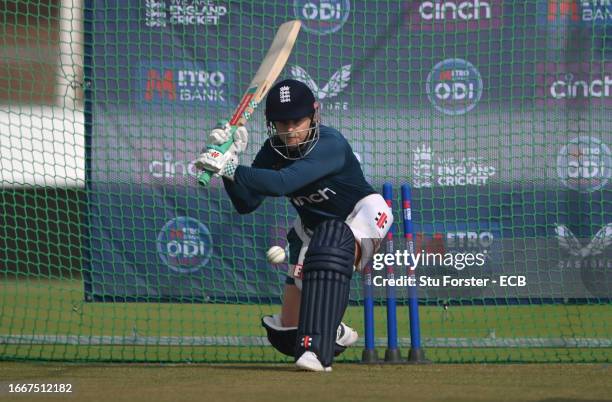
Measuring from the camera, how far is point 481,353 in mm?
7039

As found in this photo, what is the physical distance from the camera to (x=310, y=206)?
19.0 feet

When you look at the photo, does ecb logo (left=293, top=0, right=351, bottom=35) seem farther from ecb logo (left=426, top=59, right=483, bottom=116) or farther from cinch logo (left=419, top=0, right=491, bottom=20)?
ecb logo (left=426, top=59, right=483, bottom=116)

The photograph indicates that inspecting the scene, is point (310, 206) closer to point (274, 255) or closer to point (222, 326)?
point (274, 255)

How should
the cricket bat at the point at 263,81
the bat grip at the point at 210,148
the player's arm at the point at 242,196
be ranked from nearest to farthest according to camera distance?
the bat grip at the point at 210,148 < the cricket bat at the point at 263,81 < the player's arm at the point at 242,196

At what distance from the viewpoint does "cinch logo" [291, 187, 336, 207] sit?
569 centimetres

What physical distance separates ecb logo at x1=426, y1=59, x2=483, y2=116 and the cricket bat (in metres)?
2.14

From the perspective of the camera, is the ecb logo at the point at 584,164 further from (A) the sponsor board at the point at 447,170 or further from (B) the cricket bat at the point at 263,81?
(B) the cricket bat at the point at 263,81

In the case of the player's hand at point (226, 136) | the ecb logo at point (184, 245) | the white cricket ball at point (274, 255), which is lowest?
the ecb logo at point (184, 245)

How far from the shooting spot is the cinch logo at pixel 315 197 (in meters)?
5.69

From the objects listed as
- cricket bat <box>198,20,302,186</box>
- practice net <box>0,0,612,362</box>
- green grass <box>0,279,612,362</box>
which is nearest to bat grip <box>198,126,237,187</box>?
cricket bat <box>198,20,302,186</box>

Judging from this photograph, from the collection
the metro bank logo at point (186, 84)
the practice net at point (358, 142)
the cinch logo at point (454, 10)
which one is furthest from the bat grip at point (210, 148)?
the cinch logo at point (454, 10)

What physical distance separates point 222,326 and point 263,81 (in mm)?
2985

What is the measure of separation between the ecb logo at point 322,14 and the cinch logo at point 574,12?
1.50 m

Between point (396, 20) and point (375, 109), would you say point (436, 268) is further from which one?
point (396, 20)
